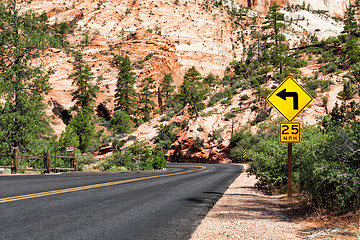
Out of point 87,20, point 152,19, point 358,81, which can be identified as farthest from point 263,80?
point 87,20

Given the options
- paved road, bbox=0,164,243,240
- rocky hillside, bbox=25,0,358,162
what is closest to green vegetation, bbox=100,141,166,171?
paved road, bbox=0,164,243,240

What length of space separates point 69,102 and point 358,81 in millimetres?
71132

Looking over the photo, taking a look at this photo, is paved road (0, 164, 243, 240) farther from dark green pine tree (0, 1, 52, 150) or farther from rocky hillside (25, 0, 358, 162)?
rocky hillside (25, 0, 358, 162)

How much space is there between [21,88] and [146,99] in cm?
5645

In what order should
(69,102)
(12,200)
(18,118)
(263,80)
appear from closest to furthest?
(12,200)
(18,118)
(263,80)
(69,102)

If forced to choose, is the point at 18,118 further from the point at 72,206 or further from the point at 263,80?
the point at 263,80

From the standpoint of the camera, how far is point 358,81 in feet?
23.4

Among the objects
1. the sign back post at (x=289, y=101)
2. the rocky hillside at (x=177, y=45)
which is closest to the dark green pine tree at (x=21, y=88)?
the sign back post at (x=289, y=101)

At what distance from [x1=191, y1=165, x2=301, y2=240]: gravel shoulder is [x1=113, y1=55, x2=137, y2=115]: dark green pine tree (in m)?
68.6

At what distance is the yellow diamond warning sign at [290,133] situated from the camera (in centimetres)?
934

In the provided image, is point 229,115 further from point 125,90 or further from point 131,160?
point 131,160

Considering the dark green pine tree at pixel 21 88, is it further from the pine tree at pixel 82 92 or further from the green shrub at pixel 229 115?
the pine tree at pixel 82 92

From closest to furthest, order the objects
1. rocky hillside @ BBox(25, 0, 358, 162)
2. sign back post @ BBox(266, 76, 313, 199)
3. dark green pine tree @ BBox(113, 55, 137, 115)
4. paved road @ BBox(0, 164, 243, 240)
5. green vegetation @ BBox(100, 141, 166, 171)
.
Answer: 1. paved road @ BBox(0, 164, 243, 240)
2. sign back post @ BBox(266, 76, 313, 199)
3. green vegetation @ BBox(100, 141, 166, 171)
4. rocky hillside @ BBox(25, 0, 358, 162)
5. dark green pine tree @ BBox(113, 55, 137, 115)

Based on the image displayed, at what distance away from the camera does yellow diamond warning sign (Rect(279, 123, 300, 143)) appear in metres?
9.34
